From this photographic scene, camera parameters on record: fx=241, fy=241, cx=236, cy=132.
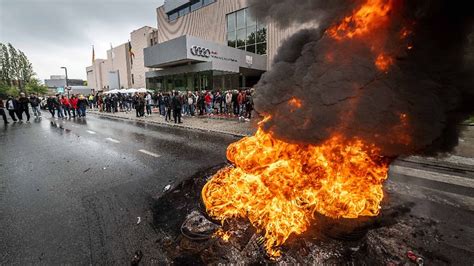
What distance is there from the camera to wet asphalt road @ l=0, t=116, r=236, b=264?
315 centimetres

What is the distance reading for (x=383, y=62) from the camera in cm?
296

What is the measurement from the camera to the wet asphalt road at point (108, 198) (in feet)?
10.1

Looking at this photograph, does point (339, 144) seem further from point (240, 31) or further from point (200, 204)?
point (240, 31)

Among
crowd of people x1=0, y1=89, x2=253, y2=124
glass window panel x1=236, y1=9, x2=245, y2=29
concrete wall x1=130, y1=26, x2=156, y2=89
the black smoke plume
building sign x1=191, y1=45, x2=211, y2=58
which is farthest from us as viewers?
concrete wall x1=130, y1=26, x2=156, y2=89

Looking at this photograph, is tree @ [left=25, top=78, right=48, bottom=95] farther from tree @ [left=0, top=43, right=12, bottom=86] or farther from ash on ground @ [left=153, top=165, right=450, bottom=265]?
ash on ground @ [left=153, top=165, right=450, bottom=265]

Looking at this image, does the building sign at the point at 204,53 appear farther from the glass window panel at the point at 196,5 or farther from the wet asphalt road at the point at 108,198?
the wet asphalt road at the point at 108,198

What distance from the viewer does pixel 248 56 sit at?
80.1ft

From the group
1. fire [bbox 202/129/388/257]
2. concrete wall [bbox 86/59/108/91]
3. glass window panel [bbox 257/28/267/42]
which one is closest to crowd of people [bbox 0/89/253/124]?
glass window panel [bbox 257/28/267/42]

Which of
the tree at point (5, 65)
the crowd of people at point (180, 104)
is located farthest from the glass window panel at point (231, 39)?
the tree at point (5, 65)

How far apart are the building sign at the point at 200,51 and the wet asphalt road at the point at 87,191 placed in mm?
12363

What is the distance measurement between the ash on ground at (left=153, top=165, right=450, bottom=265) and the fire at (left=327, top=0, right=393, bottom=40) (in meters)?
2.48

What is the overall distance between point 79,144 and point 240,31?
2121cm

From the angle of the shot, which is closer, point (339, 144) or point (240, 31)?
point (339, 144)

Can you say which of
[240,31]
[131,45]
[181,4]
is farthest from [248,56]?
[131,45]
